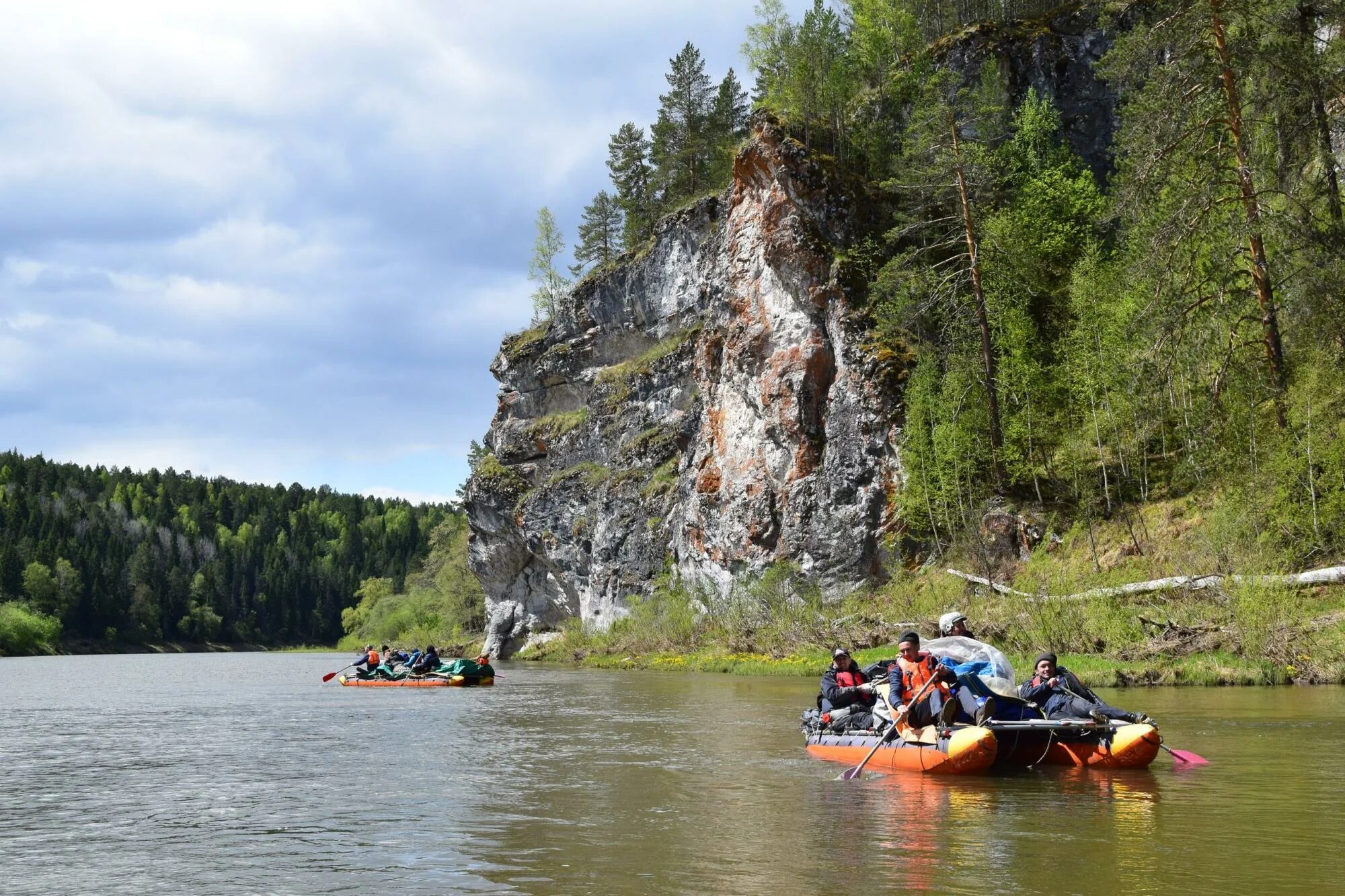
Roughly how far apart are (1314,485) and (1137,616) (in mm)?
6024

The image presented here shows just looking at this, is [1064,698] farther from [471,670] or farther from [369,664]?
[369,664]

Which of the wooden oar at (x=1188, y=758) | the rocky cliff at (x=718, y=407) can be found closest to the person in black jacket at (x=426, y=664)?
the rocky cliff at (x=718, y=407)

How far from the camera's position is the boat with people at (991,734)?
14398mm

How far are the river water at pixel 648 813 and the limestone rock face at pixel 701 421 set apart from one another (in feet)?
95.7

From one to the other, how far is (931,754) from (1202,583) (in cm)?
1758

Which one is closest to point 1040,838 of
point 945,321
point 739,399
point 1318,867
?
point 1318,867

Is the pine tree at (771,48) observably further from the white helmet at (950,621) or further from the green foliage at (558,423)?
the white helmet at (950,621)

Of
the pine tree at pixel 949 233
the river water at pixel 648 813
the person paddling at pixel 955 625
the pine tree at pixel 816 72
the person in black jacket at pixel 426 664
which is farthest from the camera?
the pine tree at pixel 816 72

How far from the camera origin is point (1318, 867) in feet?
29.5

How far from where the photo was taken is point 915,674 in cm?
1548

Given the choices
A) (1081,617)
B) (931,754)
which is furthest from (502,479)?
(931,754)

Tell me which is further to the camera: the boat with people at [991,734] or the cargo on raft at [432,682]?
the cargo on raft at [432,682]

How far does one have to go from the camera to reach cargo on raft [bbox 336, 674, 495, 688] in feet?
136

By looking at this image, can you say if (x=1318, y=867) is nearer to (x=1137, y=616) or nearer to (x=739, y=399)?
(x=1137, y=616)
